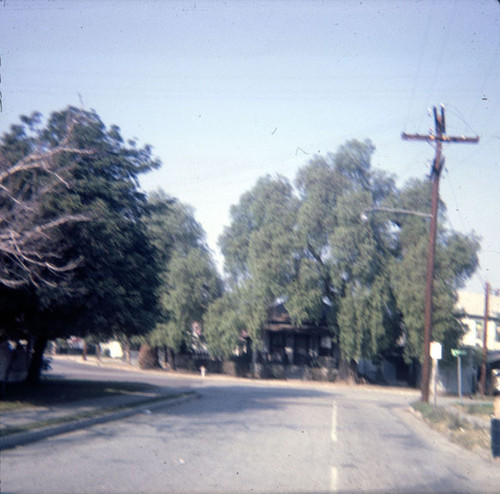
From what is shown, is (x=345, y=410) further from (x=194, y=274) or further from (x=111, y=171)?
(x=194, y=274)

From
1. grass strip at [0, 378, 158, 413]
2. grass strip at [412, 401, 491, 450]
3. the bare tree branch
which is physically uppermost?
the bare tree branch

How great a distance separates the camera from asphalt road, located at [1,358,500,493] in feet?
28.1

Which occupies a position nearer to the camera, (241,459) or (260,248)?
(241,459)

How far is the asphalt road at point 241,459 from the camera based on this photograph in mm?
8562

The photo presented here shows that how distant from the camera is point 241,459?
1056 cm

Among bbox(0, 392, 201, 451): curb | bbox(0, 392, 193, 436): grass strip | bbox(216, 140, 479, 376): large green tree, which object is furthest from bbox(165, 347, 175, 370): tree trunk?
bbox(0, 392, 201, 451): curb

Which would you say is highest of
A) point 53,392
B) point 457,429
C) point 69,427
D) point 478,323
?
point 478,323

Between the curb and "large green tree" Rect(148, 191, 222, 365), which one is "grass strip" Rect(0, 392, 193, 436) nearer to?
the curb

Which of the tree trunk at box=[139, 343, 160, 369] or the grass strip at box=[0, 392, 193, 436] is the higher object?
the tree trunk at box=[139, 343, 160, 369]

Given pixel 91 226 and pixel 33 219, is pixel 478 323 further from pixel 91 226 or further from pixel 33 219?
pixel 33 219

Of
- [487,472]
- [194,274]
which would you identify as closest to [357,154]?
[194,274]

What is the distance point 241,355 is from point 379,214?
17.0m

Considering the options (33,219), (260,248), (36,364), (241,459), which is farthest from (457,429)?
(260,248)

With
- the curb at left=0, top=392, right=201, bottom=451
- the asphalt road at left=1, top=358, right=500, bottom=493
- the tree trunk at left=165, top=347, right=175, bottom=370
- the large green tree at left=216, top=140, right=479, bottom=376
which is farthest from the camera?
the tree trunk at left=165, top=347, right=175, bottom=370
